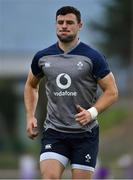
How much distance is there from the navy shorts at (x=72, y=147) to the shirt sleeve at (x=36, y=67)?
25.5 inches

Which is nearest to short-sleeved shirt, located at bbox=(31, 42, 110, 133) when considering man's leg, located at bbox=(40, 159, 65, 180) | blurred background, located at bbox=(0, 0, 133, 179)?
man's leg, located at bbox=(40, 159, 65, 180)

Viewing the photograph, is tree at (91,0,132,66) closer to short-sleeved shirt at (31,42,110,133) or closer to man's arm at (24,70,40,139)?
man's arm at (24,70,40,139)

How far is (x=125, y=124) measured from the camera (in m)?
38.8

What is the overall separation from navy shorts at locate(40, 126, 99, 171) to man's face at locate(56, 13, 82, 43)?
3.27 ft

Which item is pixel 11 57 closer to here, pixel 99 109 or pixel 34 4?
pixel 34 4

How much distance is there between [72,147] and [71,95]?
1.94ft

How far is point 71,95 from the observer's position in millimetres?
10609

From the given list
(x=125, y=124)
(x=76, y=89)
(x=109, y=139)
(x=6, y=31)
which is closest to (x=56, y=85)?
(x=76, y=89)

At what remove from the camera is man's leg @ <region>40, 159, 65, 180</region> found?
10430 millimetres

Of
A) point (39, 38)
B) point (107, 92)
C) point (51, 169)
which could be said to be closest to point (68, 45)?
point (107, 92)

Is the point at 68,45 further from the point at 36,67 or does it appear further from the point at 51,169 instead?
the point at 51,169

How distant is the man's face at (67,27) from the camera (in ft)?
34.7

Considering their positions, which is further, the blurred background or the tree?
the tree

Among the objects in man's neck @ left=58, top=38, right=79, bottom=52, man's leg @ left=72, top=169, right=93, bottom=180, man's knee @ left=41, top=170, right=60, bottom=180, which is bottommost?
man's leg @ left=72, top=169, right=93, bottom=180
